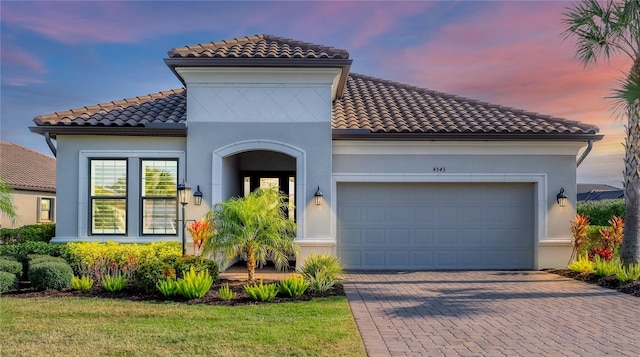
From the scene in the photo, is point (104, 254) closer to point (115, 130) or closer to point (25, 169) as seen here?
point (115, 130)

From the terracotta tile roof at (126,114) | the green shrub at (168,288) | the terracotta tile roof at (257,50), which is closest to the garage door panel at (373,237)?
the terracotta tile roof at (257,50)

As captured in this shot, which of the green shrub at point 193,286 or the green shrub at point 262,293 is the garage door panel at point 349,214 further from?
the green shrub at point 193,286

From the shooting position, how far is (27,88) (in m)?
16.5

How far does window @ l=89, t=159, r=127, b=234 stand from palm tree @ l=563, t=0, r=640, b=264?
12.2 metres

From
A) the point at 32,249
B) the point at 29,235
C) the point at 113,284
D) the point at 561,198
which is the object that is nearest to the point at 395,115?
the point at 561,198

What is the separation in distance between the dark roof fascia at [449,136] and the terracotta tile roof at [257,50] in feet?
6.55

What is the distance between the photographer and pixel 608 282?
1123cm

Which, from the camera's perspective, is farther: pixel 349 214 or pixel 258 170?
pixel 258 170

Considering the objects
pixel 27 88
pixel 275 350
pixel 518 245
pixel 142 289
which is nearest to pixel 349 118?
pixel 518 245

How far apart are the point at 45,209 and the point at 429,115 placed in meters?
22.4

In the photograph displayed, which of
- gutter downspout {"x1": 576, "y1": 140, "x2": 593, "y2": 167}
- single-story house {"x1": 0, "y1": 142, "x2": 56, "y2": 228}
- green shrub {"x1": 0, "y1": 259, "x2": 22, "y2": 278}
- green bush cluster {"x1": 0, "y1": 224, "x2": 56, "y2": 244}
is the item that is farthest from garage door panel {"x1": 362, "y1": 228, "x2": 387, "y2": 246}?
single-story house {"x1": 0, "y1": 142, "x2": 56, "y2": 228}

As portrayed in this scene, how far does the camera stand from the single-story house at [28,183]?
24797mm

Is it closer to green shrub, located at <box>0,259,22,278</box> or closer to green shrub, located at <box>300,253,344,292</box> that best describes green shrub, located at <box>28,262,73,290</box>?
green shrub, located at <box>0,259,22,278</box>

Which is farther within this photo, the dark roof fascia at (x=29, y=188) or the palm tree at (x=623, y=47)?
the dark roof fascia at (x=29, y=188)
